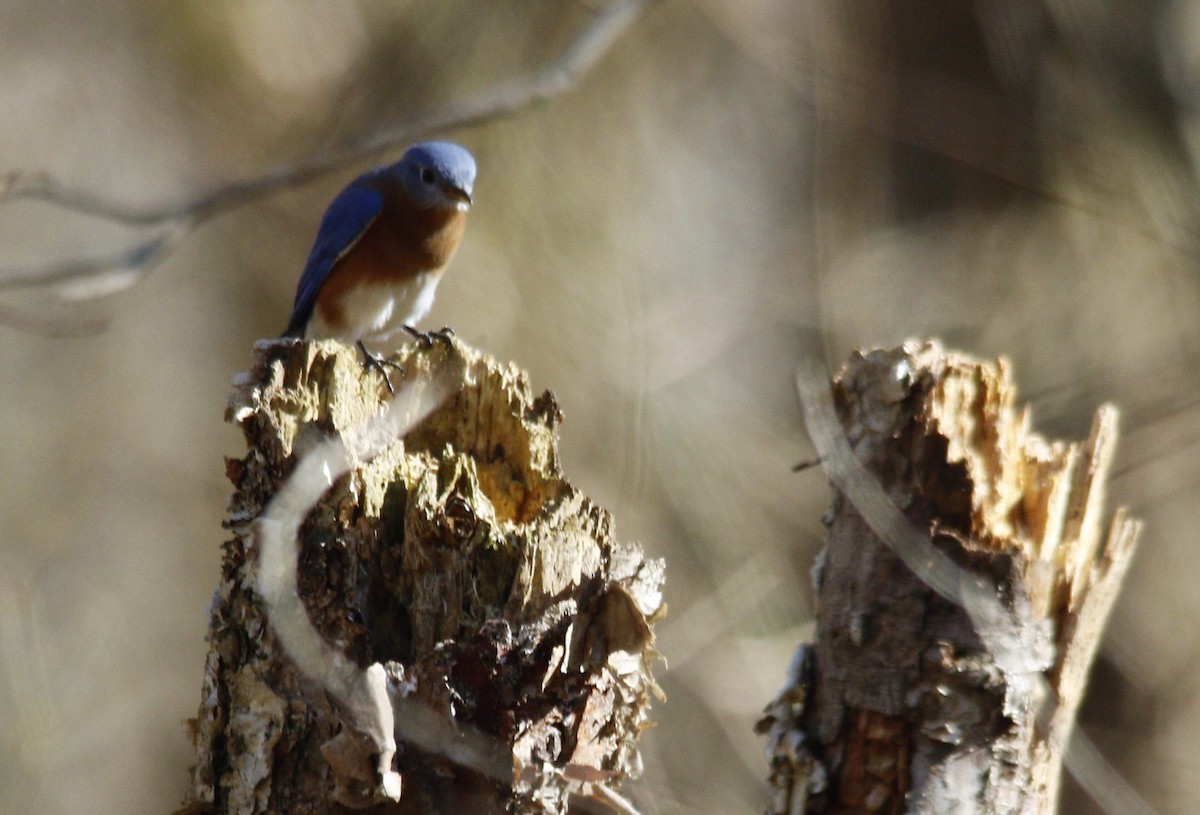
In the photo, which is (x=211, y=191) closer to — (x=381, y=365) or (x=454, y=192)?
(x=381, y=365)

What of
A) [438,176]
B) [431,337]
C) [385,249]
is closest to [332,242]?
[385,249]

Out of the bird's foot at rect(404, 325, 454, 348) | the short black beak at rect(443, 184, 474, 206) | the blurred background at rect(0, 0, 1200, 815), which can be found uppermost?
the blurred background at rect(0, 0, 1200, 815)

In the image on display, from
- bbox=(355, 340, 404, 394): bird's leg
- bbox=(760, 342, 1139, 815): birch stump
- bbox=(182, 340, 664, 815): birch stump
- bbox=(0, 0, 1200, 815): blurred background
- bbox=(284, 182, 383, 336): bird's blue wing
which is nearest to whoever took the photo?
bbox=(182, 340, 664, 815): birch stump

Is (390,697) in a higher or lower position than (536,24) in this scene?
lower

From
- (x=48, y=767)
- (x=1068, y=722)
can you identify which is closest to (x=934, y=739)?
(x=1068, y=722)

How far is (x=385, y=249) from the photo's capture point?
392 centimetres

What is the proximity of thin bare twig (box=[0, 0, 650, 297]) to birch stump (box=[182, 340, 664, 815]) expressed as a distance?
638 mm

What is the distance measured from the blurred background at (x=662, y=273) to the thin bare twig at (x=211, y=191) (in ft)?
5.31

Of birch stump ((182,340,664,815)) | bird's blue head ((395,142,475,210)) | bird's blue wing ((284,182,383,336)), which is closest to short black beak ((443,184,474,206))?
bird's blue head ((395,142,475,210))

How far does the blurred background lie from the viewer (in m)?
5.41

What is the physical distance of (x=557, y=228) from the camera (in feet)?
22.4

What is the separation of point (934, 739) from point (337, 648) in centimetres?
120

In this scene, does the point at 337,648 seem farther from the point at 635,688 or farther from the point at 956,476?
the point at 956,476

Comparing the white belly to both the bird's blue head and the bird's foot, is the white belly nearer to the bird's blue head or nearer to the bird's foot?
the bird's blue head
